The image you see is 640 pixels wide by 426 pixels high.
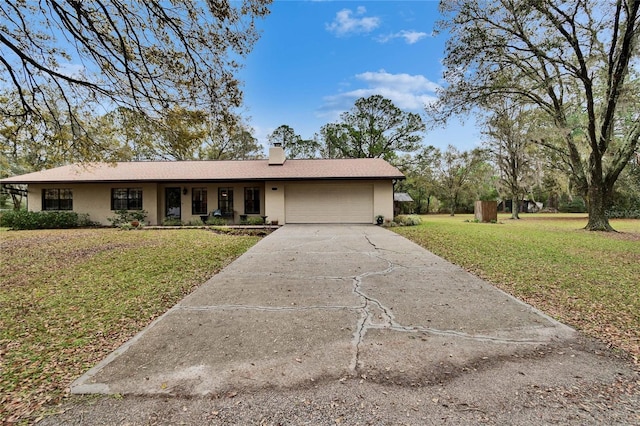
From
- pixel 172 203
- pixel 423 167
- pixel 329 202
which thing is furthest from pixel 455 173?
pixel 172 203

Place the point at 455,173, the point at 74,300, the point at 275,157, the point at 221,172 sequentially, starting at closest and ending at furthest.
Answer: the point at 74,300 < the point at 221,172 < the point at 275,157 < the point at 455,173

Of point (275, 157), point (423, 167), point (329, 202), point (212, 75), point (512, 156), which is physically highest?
point (423, 167)

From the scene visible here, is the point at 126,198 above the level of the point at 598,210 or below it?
above

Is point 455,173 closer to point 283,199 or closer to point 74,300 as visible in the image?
point 283,199

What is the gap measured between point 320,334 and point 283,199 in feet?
44.2

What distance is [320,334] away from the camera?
318 cm

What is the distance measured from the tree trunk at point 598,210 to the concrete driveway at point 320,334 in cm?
1236

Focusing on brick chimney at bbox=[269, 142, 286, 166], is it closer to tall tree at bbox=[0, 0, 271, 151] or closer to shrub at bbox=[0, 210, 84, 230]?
shrub at bbox=[0, 210, 84, 230]

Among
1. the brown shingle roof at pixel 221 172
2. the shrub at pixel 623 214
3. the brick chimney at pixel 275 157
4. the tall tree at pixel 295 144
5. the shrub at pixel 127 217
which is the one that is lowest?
the shrub at pixel 623 214

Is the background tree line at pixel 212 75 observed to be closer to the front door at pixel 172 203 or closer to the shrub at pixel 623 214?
the front door at pixel 172 203

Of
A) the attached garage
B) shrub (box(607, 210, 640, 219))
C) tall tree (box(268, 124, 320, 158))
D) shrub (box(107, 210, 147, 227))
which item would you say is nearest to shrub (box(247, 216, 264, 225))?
the attached garage

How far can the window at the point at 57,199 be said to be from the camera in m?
16.8

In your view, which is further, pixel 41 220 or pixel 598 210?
pixel 41 220

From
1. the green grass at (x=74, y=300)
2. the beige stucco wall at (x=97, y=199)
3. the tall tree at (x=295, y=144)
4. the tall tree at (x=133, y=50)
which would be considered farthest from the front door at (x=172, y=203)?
the tall tree at (x=295, y=144)
